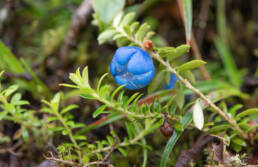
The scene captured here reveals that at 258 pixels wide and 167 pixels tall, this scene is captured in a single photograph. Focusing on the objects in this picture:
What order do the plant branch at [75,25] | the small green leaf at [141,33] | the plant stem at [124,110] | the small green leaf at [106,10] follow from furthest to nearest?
the plant branch at [75,25]
the small green leaf at [106,10]
the small green leaf at [141,33]
the plant stem at [124,110]

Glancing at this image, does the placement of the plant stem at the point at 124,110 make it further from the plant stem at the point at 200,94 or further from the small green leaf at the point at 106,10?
the small green leaf at the point at 106,10

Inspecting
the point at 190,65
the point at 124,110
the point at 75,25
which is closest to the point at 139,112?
the point at 124,110

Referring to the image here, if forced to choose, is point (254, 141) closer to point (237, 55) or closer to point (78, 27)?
point (237, 55)

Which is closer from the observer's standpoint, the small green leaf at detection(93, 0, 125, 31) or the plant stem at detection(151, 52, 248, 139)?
the plant stem at detection(151, 52, 248, 139)

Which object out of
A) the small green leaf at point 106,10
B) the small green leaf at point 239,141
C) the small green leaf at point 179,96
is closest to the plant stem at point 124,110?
the small green leaf at point 179,96

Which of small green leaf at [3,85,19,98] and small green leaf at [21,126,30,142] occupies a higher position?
small green leaf at [3,85,19,98]

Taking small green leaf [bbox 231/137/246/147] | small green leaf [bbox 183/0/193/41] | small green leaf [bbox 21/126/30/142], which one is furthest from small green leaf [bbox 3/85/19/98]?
small green leaf [bbox 231/137/246/147]

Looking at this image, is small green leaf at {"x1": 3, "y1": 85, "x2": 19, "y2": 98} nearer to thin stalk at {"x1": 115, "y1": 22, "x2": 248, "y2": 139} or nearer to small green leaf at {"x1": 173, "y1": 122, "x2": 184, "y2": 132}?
thin stalk at {"x1": 115, "y1": 22, "x2": 248, "y2": 139}

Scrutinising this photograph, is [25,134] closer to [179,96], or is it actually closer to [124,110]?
[124,110]

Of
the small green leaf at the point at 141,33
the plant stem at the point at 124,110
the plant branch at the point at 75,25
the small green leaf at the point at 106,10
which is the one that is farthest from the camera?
the plant branch at the point at 75,25
